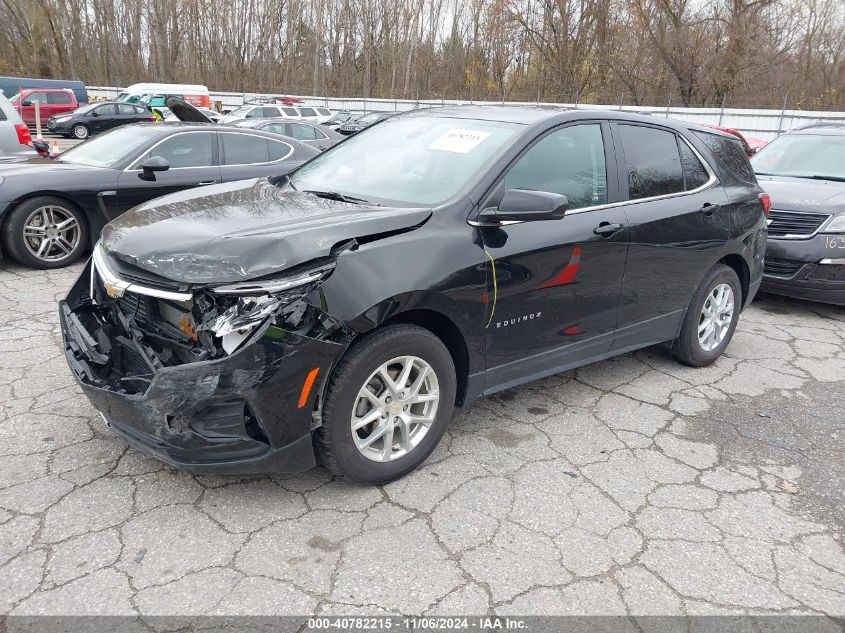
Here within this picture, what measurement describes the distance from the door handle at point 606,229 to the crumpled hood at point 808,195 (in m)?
3.59

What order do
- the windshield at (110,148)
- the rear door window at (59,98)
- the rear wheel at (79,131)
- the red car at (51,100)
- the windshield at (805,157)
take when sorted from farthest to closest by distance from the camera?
1. the rear door window at (59,98)
2. the red car at (51,100)
3. the rear wheel at (79,131)
4. the windshield at (805,157)
5. the windshield at (110,148)

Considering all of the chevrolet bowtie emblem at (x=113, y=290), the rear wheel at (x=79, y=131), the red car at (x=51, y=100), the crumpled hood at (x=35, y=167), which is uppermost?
the chevrolet bowtie emblem at (x=113, y=290)

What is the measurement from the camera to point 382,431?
3.04 meters

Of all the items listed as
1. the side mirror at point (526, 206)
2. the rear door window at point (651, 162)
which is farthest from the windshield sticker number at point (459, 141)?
the rear door window at point (651, 162)

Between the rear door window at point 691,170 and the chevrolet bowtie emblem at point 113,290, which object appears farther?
the rear door window at point 691,170

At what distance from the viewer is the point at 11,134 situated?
29.3ft

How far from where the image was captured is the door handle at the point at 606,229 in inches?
146

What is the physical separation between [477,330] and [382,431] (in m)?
0.68

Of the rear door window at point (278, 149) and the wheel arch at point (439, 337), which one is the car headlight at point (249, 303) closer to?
the wheel arch at point (439, 337)

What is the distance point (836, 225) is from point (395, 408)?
5.23 m

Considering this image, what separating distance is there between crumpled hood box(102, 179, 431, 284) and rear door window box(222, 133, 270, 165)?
4.10 meters

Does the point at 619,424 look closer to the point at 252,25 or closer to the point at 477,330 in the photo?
the point at 477,330

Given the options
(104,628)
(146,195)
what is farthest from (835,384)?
(146,195)

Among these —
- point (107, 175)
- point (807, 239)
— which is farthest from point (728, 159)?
point (107, 175)
